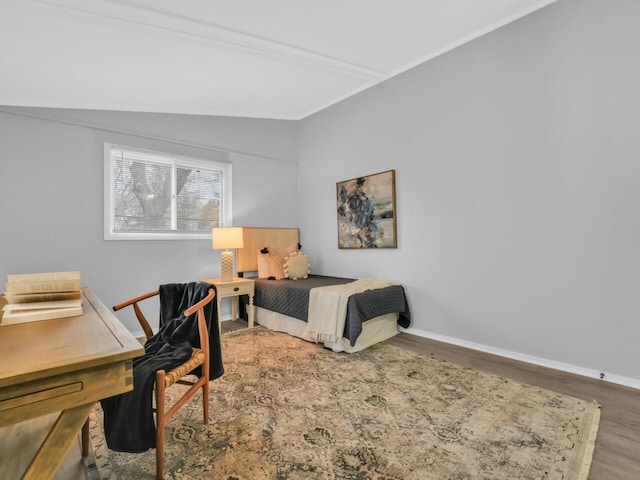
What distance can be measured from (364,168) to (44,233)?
3418 millimetres

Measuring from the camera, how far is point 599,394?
2242mm

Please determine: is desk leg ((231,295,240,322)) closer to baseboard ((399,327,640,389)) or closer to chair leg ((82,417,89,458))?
baseboard ((399,327,640,389))

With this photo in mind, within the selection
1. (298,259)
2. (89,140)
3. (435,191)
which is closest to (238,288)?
(298,259)

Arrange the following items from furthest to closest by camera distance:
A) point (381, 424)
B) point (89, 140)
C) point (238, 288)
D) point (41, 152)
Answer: point (238, 288), point (89, 140), point (41, 152), point (381, 424)

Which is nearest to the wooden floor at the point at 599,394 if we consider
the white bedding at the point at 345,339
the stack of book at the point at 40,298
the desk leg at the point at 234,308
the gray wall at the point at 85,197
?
the white bedding at the point at 345,339

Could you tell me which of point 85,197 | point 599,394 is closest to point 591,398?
point 599,394

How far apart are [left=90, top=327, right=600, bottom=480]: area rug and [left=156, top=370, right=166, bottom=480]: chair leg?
0.08m

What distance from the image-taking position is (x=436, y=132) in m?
3.45

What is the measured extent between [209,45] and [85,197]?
2.00 meters

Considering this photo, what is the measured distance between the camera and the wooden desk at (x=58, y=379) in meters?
0.81

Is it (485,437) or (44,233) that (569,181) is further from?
(44,233)

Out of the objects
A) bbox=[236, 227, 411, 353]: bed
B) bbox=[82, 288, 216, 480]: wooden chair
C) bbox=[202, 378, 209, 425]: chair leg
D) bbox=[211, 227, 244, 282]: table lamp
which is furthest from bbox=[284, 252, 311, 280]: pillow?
bbox=[202, 378, 209, 425]: chair leg

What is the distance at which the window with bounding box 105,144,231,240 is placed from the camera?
3.53 metres

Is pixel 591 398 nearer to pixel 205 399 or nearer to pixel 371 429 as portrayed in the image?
pixel 371 429
